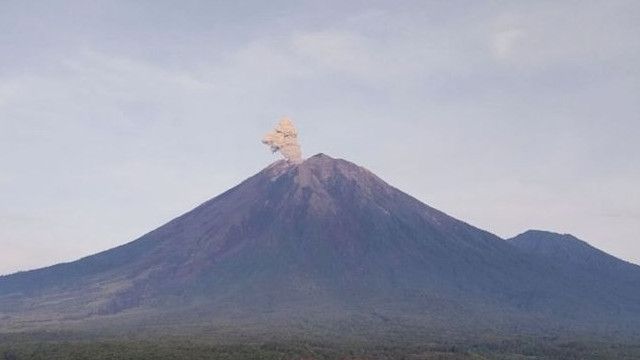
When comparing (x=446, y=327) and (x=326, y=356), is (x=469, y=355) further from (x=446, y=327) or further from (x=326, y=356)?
(x=446, y=327)

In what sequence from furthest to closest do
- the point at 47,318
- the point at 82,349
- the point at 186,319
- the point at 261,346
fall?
1. the point at 47,318
2. the point at 186,319
3. the point at 261,346
4. the point at 82,349

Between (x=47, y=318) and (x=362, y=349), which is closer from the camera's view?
(x=362, y=349)

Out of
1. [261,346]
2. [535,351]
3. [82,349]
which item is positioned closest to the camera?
[82,349]

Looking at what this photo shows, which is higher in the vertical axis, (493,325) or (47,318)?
(47,318)

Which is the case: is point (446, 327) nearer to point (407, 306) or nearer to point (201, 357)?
point (407, 306)

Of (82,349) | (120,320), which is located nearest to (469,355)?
(82,349)

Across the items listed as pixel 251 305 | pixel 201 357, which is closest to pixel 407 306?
pixel 251 305
